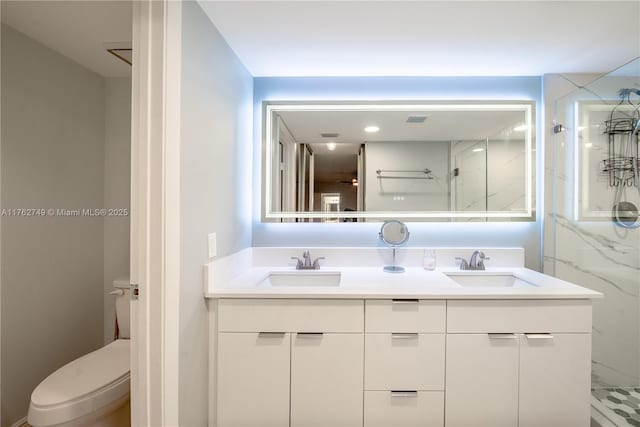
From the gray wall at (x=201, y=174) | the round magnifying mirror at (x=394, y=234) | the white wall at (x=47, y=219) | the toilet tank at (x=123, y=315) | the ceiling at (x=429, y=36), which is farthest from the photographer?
the round magnifying mirror at (x=394, y=234)

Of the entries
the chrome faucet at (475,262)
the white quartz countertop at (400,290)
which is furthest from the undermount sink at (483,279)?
the white quartz countertop at (400,290)

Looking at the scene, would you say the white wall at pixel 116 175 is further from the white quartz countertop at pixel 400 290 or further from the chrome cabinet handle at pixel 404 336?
the chrome cabinet handle at pixel 404 336

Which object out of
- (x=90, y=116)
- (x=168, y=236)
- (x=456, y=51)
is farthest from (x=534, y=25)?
(x=90, y=116)

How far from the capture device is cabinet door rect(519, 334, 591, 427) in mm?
1440

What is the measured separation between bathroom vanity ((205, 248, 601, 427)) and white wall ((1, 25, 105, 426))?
1248 millimetres

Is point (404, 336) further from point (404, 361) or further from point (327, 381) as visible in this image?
point (327, 381)

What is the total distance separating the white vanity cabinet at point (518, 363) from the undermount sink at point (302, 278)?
74 centimetres

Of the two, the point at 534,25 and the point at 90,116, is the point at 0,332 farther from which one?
the point at 534,25

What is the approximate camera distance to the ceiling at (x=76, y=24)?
4.85 feet

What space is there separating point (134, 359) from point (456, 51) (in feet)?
7.28

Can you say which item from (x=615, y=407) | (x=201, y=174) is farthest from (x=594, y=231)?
(x=201, y=174)

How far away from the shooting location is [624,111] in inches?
64.8

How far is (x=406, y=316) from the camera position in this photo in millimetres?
1456

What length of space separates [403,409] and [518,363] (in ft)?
1.97
